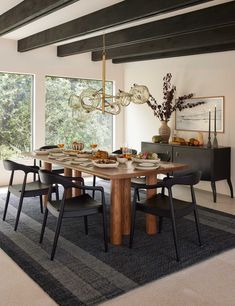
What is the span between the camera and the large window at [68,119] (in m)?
6.69

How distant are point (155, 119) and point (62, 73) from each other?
199 cm

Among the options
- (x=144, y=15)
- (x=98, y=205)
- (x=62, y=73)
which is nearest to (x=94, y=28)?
(x=144, y=15)

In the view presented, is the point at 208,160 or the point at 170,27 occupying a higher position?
the point at 170,27

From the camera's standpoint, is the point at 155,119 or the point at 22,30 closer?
the point at 22,30

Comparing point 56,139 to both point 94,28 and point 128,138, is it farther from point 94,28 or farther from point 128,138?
point 94,28

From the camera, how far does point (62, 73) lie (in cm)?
668

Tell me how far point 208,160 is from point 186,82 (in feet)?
5.46

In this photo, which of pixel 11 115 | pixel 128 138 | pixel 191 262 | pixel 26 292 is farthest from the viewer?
pixel 128 138

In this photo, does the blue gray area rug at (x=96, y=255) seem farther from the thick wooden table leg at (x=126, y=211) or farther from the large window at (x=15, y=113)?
the large window at (x=15, y=113)

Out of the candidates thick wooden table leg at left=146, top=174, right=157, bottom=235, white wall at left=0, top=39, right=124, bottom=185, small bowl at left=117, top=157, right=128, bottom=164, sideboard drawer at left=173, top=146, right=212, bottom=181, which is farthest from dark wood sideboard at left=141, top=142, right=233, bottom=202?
white wall at left=0, top=39, right=124, bottom=185

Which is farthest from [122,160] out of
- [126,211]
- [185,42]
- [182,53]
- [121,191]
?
[182,53]

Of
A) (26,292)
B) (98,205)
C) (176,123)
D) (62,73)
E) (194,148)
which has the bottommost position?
(26,292)

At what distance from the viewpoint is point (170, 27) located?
4277 mm

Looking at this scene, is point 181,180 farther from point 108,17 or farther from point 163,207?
point 108,17
